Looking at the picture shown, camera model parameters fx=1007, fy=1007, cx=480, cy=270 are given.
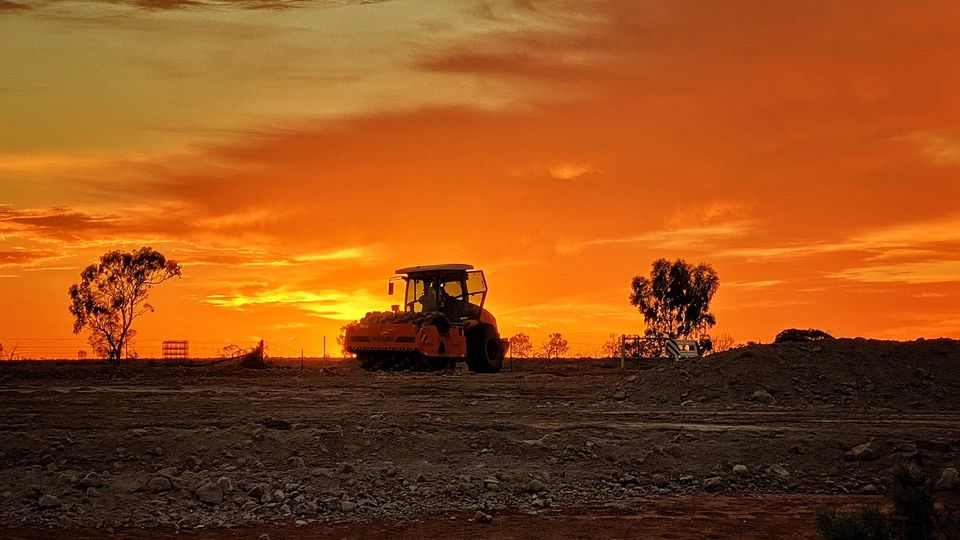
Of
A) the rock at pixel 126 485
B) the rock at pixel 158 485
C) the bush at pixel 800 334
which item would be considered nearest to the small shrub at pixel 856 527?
the rock at pixel 158 485

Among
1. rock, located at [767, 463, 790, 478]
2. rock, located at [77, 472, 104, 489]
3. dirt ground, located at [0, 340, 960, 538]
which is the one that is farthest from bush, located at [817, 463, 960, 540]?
rock, located at [77, 472, 104, 489]

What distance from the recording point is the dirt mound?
2658 cm

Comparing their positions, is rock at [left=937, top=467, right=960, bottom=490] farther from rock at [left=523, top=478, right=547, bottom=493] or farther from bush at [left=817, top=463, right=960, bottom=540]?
rock at [left=523, top=478, right=547, bottom=493]

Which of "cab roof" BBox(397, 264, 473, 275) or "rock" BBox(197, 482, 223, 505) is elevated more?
"cab roof" BBox(397, 264, 473, 275)

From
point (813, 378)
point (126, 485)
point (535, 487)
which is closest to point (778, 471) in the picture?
point (535, 487)

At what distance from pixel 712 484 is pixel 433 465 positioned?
457 cm

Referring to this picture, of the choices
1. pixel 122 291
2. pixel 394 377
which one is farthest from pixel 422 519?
pixel 122 291

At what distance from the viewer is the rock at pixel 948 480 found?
16344 millimetres

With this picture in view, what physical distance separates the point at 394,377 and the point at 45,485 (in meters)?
19.8

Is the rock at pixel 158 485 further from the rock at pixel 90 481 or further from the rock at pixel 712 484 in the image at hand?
the rock at pixel 712 484

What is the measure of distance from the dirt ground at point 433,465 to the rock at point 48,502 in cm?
1

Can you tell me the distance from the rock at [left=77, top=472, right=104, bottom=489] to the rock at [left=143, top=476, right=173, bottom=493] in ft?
2.22

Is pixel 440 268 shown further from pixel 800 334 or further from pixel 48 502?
pixel 48 502

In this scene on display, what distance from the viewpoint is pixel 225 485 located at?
14773 millimetres
